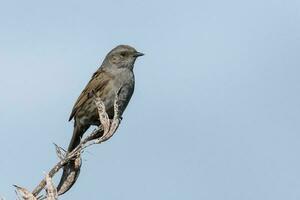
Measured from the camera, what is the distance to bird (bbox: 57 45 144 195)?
9.66 m

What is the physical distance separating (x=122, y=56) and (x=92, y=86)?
70 cm

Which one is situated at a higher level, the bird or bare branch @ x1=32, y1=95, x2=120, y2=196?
the bird

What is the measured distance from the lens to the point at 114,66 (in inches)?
410

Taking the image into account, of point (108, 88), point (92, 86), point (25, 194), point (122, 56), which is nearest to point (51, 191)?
point (25, 194)

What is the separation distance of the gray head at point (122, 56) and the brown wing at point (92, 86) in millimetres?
214

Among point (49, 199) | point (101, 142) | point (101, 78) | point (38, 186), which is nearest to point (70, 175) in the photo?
point (101, 142)

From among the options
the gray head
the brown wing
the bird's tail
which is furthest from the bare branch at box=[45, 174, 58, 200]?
the gray head

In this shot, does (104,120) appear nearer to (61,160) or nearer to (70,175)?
(70,175)

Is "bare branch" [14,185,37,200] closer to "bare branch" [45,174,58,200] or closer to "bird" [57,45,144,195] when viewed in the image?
"bare branch" [45,174,58,200]

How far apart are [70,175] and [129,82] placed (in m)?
4.12

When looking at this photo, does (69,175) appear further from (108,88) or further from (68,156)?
(108,88)

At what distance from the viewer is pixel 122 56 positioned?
10531 mm

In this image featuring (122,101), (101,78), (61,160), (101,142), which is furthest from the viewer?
(101,78)

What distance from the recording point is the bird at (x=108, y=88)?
9.66m
